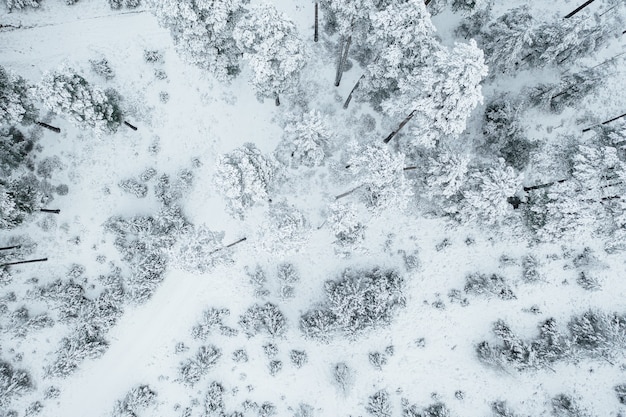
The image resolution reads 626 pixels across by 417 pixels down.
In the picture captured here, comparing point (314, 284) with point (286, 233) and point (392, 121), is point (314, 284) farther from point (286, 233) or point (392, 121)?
point (392, 121)

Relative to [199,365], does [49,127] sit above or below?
above

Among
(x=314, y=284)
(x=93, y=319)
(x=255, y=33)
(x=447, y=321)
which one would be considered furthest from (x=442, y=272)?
(x=93, y=319)

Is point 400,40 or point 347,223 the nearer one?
point 400,40

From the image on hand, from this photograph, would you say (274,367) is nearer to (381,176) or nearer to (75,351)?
(75,351)

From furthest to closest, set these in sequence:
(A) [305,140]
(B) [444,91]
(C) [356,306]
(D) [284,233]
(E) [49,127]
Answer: (C) [356,306] → (E) [49,127] → (D) [284,233] → (A) [305,140] → (B) [444,91]

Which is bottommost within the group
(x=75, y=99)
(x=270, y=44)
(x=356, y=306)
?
(x=356, y=306)

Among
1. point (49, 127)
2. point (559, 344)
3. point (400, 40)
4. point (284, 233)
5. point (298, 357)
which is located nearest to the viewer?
point (400, 40)

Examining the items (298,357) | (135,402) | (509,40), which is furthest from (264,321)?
(509,40)
